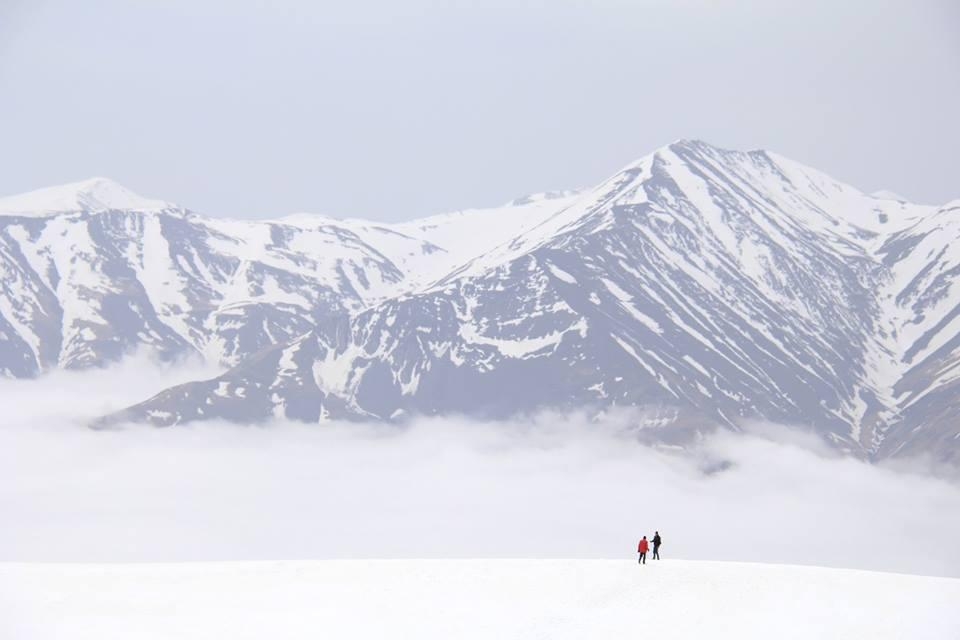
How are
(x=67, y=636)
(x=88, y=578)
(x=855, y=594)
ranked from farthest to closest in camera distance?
(x=88, y=578), (x=855, y=594), (x=67, y=636)

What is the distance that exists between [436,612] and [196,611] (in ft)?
45.1

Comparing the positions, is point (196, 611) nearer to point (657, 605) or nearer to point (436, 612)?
point (436, 612)

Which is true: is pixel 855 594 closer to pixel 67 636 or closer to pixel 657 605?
pixel 657 605

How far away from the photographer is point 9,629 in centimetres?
7831

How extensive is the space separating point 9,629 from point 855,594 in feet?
158

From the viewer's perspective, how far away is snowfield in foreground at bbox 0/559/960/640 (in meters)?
77.9

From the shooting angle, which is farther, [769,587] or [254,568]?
[254,568]

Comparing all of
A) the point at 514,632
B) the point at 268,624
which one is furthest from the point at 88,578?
the point at 514,632

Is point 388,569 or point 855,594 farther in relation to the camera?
point 388,569

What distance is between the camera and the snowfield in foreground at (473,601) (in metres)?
77.9

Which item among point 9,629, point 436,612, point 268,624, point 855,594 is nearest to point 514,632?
point 436,612

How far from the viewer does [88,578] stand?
89.0 m

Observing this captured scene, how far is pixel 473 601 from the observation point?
272 ft

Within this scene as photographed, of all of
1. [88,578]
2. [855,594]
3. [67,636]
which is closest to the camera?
[67,636]
